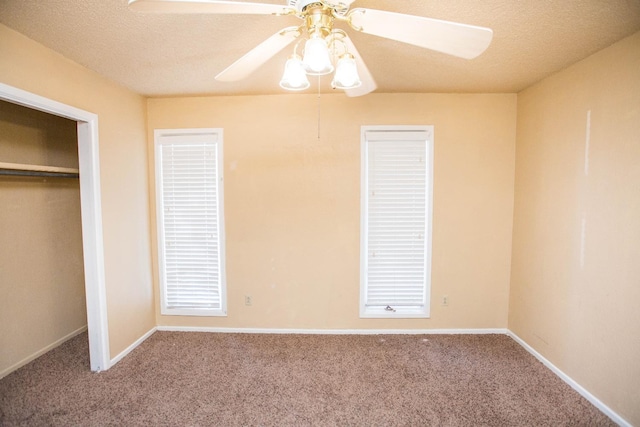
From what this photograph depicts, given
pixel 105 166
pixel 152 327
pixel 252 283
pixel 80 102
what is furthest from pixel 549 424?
pixel 80 102

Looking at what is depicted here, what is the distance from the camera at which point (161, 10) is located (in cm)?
97

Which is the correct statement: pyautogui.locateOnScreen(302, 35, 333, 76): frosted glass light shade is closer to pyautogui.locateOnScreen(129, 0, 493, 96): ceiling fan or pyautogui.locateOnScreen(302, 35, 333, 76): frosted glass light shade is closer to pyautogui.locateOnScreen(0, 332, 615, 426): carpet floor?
pyautogui.locateOnScreen(129, 0, 493, 96): ceiling fan

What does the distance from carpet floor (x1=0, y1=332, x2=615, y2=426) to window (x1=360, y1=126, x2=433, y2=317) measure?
1.39 feet

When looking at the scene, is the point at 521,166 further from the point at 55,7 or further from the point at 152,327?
the point at 152,327

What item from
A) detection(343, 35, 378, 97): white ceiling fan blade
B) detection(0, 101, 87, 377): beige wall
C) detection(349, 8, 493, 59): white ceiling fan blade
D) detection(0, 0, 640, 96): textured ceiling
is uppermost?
detection(0, 0, 640, 96): textured ceiling

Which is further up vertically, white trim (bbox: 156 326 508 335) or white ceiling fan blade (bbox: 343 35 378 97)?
white ceiling fan blade (bbox: 343 35 378 97)

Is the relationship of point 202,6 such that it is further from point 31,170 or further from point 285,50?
point 31,170

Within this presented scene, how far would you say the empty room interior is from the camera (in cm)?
171

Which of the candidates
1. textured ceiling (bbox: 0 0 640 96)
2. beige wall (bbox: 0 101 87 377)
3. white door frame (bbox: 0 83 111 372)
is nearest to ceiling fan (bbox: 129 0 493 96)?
textured ceiling (bbox: 0 0 640 96)

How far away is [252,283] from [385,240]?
1.46 metres

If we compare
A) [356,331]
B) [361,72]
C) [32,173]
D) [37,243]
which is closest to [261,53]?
[361,72]

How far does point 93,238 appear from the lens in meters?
2.19

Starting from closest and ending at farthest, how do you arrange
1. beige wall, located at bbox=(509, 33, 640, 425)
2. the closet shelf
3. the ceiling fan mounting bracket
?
the ceiling fan mounting bracket, beige wall, located at bbox=(509, 33, 640, 425), the closet shelf

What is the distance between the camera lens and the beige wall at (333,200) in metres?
2.70
